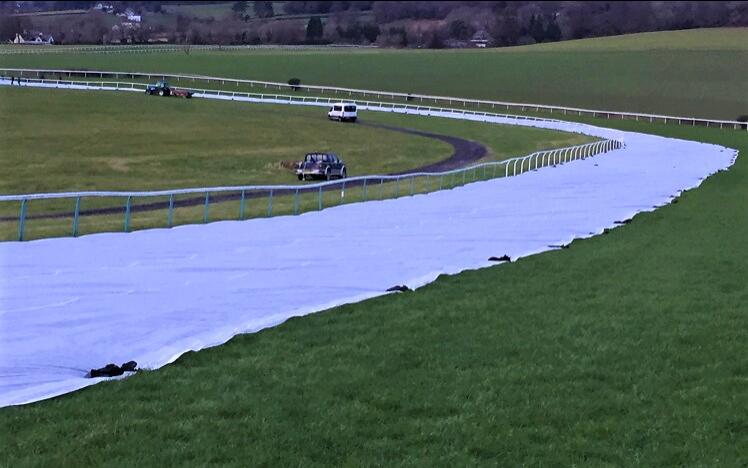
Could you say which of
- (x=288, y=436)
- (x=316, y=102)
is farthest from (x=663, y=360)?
(x=316, y=102)

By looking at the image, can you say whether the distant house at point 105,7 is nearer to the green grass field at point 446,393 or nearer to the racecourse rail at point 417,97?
the green grass field at point 446,393

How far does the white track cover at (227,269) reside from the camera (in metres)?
9.77

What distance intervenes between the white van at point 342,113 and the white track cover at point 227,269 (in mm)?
40645

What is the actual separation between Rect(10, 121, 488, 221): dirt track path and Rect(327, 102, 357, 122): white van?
0.71m

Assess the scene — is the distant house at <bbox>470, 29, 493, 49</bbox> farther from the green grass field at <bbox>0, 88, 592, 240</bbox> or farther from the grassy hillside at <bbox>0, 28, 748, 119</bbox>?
the grassy hillside at <bbox>0, 28, 748, 119</bbox>

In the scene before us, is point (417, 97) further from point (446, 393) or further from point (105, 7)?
point (446, 393)

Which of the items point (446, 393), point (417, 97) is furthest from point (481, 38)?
point (417, 97)

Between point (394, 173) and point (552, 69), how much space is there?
216 feet

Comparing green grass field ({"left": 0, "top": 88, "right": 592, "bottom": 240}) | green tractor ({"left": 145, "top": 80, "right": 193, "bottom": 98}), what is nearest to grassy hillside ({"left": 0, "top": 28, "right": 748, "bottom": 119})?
green tractor ({"left": 145, "top": 80, "right": 193, "bottom": 98})

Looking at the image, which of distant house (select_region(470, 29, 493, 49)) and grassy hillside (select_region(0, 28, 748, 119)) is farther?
grassy hillside (select_region(0, 28, 748, 119))

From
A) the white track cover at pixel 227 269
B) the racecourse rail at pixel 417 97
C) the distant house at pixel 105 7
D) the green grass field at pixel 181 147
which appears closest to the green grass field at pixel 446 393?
the white track cover at pixel 227 269

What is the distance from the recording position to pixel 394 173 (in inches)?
1732

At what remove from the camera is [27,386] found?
830 cm

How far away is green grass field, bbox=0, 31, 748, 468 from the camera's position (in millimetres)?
6770
